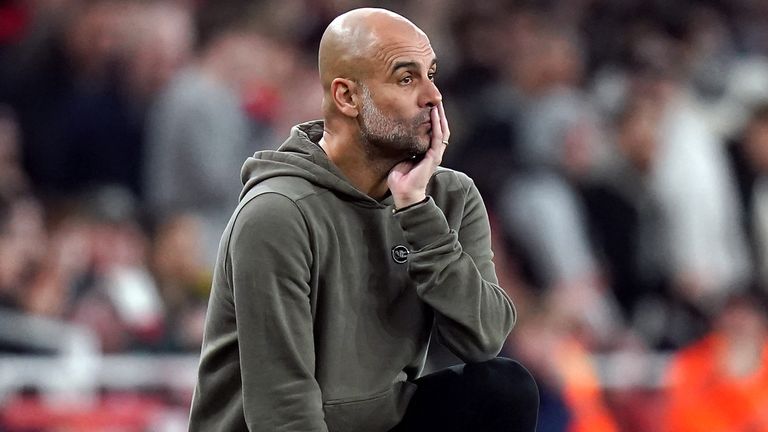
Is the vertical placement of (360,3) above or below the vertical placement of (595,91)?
above

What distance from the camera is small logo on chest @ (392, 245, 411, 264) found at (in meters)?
2.04

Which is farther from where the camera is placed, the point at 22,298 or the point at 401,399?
the point at 22,298

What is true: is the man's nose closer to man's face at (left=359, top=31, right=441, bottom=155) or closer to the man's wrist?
man's face at (left=359, top=31, right=441, bottom=155)

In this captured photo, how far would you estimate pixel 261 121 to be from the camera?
15.3ft

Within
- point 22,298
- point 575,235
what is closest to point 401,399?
point 22,298

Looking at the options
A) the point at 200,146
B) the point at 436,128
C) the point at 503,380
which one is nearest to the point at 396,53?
the point at 436,128

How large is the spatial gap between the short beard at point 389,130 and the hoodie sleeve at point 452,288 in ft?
0.34

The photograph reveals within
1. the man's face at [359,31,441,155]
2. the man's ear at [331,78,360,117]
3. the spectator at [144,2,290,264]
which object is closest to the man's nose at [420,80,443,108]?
the man's face at [359,31,441,155]

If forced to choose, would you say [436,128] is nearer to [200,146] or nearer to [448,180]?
[448,180]

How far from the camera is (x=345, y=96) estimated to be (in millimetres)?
2025

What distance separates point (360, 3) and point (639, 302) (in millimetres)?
1628

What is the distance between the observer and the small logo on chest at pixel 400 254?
204cm

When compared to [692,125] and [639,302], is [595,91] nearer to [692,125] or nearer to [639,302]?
[692,125]

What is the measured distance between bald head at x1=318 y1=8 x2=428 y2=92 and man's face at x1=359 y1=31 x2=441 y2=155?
1cm
